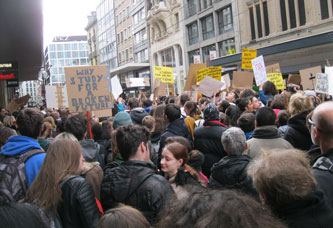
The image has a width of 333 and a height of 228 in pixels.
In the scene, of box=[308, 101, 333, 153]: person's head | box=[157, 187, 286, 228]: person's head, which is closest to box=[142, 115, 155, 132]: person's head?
box=[308, 101, 333, 153]: person's head

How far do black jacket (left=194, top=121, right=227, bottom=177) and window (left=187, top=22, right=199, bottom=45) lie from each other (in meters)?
30.6

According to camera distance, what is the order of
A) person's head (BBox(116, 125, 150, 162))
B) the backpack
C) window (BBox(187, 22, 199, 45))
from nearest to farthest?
the backpack < person's head (BBox(116, 125, 150, 162)) < window (BBox(187, 22, 199, 45))

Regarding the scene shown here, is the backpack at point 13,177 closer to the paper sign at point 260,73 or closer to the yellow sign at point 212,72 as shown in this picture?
the yellow sign at point 212,72

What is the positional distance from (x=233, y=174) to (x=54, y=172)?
1713 millimetres

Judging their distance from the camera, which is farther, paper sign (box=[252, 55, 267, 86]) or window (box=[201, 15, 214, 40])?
window (box=[201, 15, 214, 40])

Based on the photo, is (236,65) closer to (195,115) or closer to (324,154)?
(195,115)

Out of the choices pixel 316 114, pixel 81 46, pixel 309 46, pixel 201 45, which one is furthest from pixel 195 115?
pixel 81 46

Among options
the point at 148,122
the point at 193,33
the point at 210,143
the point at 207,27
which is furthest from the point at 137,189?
the point at 193,33

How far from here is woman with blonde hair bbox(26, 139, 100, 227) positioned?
2.42 meters

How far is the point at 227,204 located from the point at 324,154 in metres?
1.60

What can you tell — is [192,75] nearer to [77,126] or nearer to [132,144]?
[77,126]

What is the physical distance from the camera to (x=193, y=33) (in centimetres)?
3494

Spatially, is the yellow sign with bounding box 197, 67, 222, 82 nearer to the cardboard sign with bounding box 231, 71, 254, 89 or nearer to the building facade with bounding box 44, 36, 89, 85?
the cardboard sign with bounding box 231, 71, 254, 89

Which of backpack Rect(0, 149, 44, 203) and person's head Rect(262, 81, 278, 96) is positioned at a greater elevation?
person's head Rect(262, 81, 278, 96)
